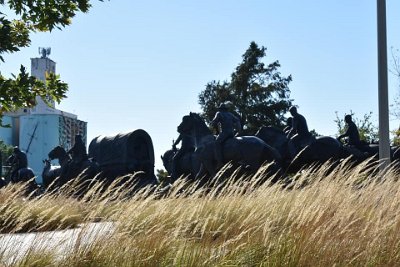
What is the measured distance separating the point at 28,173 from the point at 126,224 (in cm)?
2052

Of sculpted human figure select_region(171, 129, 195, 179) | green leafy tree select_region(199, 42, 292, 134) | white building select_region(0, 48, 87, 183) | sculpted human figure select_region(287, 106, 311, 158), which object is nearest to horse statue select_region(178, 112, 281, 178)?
sculpted human figure select_region(171, 129, 195, 179)

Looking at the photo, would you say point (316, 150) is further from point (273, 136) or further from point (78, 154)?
point (78, 154)

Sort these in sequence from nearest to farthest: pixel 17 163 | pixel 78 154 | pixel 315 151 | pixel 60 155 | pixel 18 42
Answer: pixel 18 42, pixel 315 151, pixel 78 154, pixel 17 163, pixel 60 155

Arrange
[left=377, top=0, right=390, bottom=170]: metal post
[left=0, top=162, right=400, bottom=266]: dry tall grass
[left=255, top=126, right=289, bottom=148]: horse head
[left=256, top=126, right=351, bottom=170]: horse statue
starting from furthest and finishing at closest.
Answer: [left=255, top=126, right=289, bottom=148]: horse head, [left=256, top=126, right=351, bottom=170]: horse statue, [left=377, top=0, right=390, bottom=170]: metal post, [left=0, top=162, right=400, bottom=266]: dry tall grass

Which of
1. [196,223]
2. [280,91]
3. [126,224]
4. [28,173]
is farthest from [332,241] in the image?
[280,91]

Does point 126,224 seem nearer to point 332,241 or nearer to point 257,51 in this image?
point 332,241

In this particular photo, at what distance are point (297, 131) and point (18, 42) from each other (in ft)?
57.2

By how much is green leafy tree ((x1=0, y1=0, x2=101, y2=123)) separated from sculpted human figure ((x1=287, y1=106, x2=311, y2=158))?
54.9ft

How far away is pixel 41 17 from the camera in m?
4.70

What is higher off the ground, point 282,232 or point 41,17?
point 41,17

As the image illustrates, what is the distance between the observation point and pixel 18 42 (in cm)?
507

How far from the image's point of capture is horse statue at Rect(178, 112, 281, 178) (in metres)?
19.1

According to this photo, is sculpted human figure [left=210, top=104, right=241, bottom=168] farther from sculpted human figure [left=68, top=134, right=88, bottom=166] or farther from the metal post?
the metal post

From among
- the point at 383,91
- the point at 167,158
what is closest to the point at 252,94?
the point at 167,158
